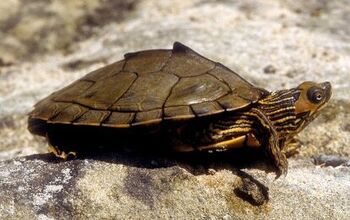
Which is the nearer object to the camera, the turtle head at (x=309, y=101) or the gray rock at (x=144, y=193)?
the gray rock at (x=144, y=193)

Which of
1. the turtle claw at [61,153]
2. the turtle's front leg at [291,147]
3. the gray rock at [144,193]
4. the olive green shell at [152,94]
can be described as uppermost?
the olive green shell at [152,94]

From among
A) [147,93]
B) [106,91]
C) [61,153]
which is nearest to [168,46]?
[106,91]

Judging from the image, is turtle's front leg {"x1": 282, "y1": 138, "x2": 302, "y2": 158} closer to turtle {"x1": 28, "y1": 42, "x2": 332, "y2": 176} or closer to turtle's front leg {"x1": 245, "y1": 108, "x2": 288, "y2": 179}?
turtle {"x1": 28, "y1": 42, "x2": 332, "y2": 176}

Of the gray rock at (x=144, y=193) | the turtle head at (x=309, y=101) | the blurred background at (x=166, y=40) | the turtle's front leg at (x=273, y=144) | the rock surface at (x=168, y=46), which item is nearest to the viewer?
the gray rock at (x=144, y=193)

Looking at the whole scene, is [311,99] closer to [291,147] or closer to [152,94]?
[291,147]

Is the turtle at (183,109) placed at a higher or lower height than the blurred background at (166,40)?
higher

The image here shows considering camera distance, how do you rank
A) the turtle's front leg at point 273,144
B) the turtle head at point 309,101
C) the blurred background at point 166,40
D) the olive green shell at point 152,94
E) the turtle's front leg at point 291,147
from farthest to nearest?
the blurred background at point 166,40, the turtle's front leg at point 291,147, the turtle head at point 309,101, the turtle's front leg at point 273,144, the olive green shell at point 152,94

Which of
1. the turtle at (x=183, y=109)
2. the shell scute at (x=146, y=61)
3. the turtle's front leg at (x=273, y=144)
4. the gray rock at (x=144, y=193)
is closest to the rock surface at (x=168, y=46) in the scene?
the gray rock at (x=144, y=193)

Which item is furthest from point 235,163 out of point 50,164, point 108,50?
point 108,50

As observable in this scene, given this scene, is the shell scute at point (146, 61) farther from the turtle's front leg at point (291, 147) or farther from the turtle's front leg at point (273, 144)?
the turtle's front leg at point (291, 147)
